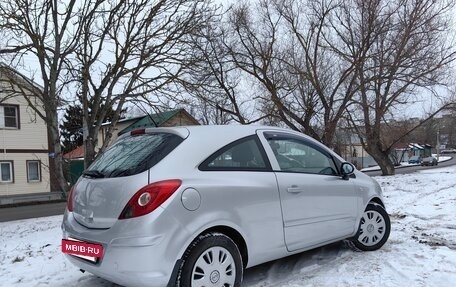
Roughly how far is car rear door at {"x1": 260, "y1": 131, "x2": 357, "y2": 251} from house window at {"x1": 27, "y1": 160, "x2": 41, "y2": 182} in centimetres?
2433

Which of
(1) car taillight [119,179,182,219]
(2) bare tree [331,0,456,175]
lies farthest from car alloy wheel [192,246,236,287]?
(2) bare tree [331,0,456,175]

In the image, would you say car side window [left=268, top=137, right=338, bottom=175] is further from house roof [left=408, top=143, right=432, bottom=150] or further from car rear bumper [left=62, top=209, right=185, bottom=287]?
house roof [left=408, top=143, right=432, bottom=150]

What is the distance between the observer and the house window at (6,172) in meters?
25.0

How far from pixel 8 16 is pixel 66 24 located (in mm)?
1429

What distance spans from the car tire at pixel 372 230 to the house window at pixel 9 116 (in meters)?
24.0

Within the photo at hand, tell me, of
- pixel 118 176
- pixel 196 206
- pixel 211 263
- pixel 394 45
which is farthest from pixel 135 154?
pixel 394 45

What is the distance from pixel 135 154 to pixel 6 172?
2445 cm

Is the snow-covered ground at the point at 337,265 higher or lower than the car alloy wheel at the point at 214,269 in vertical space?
lower

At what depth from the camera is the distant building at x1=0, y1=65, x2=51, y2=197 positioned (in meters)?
24.8

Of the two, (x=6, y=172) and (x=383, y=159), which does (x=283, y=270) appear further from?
(x=6, y=172)

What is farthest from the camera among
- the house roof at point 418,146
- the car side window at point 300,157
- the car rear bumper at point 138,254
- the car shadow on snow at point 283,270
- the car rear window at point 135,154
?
the house roof at point 418,146

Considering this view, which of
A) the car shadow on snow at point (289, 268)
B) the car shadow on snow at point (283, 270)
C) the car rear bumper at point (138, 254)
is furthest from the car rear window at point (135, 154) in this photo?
the car shadow on snow at point (289, 268)

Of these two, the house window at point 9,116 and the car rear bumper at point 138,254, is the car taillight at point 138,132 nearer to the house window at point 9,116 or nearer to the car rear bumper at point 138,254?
the car rear bumper at point 138,254

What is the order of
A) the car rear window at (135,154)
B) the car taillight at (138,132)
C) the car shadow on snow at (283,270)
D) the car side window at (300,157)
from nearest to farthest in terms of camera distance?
the car rear window at (135,154) → the car taillight at (138,132) → the car shadow on snow at (283,270) → the car side window at (300,157)
